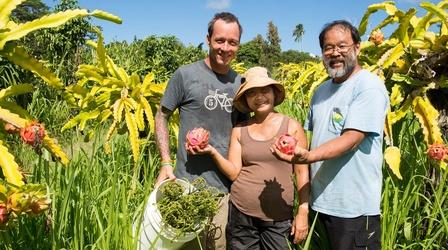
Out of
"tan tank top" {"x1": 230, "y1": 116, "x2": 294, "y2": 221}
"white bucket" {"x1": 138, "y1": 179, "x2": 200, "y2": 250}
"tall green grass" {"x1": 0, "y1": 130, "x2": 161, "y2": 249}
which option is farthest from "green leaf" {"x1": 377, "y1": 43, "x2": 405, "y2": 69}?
"tall green grass" {"x1": 0, "y1": 130, "x2": 161, "y2": 249}

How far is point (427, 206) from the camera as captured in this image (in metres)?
2.41

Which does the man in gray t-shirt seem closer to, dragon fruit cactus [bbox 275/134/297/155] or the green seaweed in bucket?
the green seaweed in bucket

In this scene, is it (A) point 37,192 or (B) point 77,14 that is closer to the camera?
(A) point 37,192

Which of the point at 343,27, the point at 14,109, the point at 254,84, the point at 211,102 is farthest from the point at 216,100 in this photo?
the point at 14,109

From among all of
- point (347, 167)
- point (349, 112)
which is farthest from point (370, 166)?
point (349, 112)

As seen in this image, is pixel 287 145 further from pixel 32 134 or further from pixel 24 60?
pixel 24 60

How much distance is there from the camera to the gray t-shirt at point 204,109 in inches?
91.8

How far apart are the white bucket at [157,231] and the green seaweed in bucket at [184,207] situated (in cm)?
3

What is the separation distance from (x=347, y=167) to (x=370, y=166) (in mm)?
103

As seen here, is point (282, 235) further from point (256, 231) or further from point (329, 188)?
point (329, 188)

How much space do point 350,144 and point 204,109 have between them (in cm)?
83

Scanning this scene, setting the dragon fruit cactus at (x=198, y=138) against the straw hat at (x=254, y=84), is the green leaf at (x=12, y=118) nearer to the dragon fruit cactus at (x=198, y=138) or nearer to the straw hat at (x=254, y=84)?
the dragon fruit cactus at (x=198, y=138)

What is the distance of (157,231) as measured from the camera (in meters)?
1.98

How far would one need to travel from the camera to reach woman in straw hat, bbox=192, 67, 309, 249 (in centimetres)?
215
